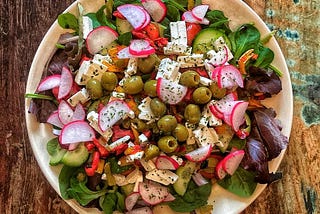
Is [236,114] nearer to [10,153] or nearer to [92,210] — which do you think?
[92,210]

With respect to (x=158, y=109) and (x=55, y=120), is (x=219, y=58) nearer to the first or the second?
(x=158, y=109)

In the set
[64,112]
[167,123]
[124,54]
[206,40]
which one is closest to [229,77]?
[206,40]

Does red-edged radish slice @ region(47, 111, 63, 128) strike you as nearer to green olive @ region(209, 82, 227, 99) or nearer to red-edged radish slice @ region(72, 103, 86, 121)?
red-edged radish slice @ region(72, 103, 86, 121)

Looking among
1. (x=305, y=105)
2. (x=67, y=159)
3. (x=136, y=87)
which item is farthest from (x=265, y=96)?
(x=67, y=159)

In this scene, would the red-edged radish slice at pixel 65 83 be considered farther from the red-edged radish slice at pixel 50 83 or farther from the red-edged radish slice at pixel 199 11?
the red-edged radish slice at pixel 199 11

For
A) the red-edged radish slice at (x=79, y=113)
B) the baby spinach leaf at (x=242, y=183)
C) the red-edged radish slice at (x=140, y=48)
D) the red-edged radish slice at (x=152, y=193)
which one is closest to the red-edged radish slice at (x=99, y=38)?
the red-edged radish slice at (x=140, y=48)

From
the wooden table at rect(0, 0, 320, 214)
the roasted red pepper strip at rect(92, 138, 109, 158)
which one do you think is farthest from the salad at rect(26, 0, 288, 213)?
the wooden table at rect(0, 0, 320, 214)
